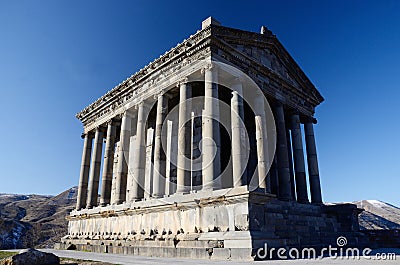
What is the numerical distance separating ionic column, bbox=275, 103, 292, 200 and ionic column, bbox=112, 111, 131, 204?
423 inches

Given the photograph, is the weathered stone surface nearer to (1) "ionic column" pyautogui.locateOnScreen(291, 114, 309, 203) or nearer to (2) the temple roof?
(2) the temple roof

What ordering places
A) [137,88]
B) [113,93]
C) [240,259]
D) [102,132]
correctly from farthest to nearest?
[102,132] → [113,93] → [137,88] → [240,259]

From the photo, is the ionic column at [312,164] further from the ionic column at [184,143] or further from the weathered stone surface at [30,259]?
the weathered stone surface at [30,259]

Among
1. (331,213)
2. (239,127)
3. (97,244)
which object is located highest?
(239,127)

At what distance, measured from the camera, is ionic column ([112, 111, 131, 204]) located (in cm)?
2015

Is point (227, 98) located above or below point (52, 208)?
above

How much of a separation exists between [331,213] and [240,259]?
1050 centimetres

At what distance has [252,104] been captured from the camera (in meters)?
18.6

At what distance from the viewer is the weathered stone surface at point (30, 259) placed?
25.5 ft

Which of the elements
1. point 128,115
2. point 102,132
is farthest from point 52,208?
point 128,115

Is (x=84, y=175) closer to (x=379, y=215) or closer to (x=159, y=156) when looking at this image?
(x=159, y=156)

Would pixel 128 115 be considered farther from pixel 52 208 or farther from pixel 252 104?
pixel 52 208

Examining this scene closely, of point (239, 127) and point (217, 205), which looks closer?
point (217, 205)

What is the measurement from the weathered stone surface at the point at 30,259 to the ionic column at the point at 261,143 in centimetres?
1112
